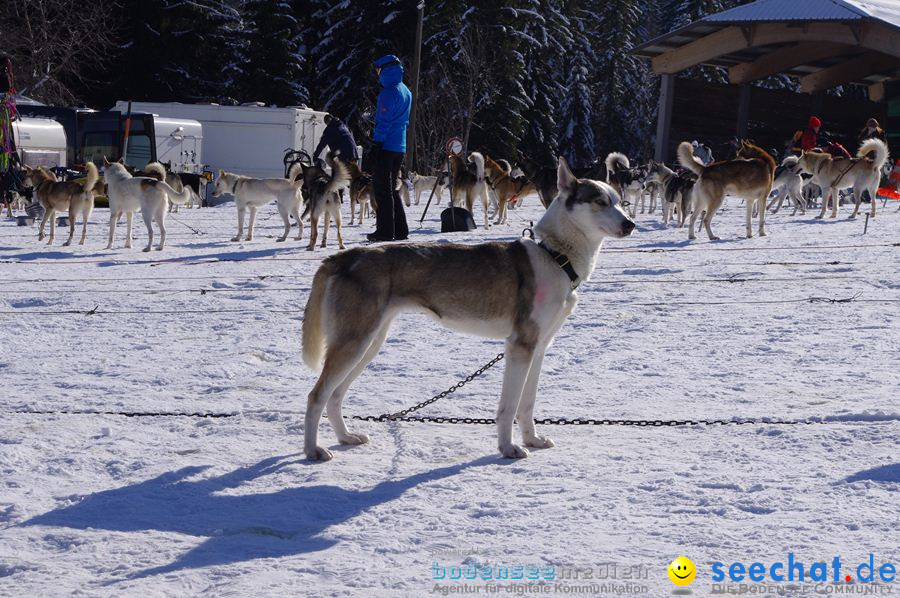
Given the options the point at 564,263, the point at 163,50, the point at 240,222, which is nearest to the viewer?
the point at 564,263

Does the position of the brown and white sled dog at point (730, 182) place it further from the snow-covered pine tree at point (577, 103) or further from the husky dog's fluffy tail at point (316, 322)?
the snow-covered pine tree at point (577, 103)

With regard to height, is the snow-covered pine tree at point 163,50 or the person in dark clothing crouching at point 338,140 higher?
the snow-covered pine tree at point 163,50

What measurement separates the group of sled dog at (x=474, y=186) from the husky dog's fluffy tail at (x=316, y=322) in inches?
332

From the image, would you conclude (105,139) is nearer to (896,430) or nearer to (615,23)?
(896,430)

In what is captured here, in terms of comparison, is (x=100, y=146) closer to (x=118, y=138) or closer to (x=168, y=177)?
(x=118, y=138)

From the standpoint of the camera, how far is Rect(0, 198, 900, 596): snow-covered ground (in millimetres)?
2934

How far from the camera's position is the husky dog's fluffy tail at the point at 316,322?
3.97m

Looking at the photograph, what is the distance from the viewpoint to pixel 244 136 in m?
26.6

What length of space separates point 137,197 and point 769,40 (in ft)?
60.1

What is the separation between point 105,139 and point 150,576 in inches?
896

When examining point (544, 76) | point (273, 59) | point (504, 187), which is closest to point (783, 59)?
point (504, 187)

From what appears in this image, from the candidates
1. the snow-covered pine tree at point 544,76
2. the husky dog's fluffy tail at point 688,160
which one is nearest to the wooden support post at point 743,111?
the snow-covered pine tree at point 544,76

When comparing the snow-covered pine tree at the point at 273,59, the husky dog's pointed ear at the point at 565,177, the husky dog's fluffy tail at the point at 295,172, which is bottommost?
the husky dog's fluffy tail at the point at 295,172

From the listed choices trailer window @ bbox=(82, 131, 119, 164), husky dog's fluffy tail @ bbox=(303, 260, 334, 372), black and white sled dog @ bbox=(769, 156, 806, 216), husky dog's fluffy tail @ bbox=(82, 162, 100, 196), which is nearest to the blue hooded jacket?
husky dog's fluffy tail @ bbox=(82, 162, 100, 196)
